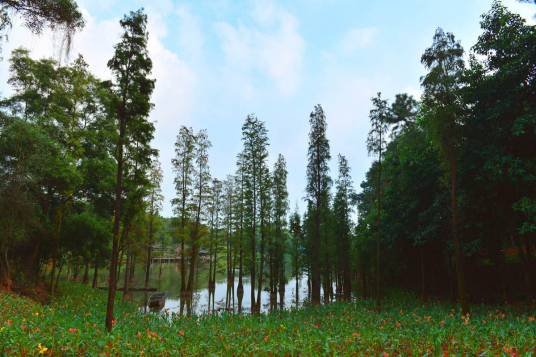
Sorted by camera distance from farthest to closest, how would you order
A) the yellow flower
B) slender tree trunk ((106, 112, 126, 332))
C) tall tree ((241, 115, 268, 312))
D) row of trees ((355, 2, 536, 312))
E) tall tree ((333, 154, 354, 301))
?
tall tree ((333, 154, 354, 301)) < tall tree ((241, 115, 268, 312)) < row of trees ((355, 2, 536, 312)) < slender tree trunk ((106, 112, 126, 332)) < the yellow flower

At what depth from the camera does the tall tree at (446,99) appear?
16.0 metres

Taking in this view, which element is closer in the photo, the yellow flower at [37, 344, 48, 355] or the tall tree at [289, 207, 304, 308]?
the yellow flower at [37, 344, 48, 355]

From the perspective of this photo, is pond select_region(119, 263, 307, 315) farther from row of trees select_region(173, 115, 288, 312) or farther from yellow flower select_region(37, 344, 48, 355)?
yellow flower select_region(37, 344, 48, 355)

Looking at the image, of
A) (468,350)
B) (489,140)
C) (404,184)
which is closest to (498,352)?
(468,350)

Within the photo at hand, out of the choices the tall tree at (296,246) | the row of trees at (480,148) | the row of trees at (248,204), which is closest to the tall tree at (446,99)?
the row of trees at (480,148)

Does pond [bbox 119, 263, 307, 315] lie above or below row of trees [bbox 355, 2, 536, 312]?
below

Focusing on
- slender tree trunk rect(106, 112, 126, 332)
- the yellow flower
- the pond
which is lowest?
the pond

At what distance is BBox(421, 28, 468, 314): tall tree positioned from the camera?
16047mm

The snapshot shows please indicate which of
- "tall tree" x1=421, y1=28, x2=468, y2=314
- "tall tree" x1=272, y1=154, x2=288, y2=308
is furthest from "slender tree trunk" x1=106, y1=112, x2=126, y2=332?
"tall tree" x1=272, y1=154, x2=288, y2=308

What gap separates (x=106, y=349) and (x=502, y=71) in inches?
791

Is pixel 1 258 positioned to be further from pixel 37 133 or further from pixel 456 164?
pixel 456 164

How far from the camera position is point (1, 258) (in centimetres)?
1972

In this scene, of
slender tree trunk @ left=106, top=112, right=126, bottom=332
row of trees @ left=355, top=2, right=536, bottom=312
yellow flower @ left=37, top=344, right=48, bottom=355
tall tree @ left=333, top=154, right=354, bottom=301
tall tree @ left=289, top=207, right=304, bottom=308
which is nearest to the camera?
yellow flower @ left=37, top=344, right=48, bottom=355

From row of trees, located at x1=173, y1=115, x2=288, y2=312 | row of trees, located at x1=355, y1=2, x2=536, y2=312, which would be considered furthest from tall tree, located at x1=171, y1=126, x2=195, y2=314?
row of trees, located at x1=355, y1=2, x2=536, y2=312
